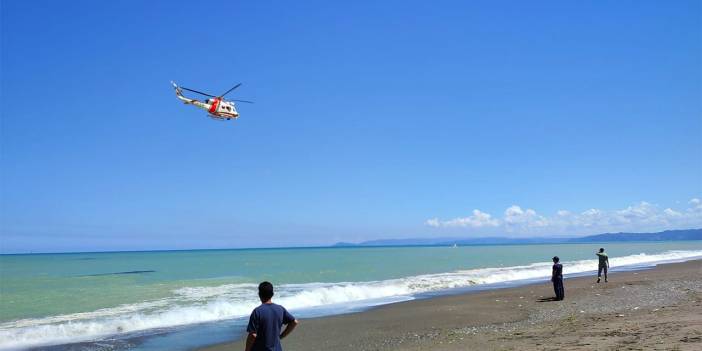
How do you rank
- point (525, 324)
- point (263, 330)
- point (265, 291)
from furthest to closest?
point (525, 324)
point (265, 291)
point (263, 330)

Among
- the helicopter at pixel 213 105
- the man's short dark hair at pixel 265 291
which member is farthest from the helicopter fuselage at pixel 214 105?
the man's short dark hair at pixel 265 291

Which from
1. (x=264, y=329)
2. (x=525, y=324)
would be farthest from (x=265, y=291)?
(x=525, y=324)

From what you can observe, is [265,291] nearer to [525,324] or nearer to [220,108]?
[525,324]

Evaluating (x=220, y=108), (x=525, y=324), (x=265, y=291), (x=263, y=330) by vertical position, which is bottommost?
(x=525, y=324)

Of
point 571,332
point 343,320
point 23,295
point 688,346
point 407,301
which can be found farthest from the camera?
point 23,295

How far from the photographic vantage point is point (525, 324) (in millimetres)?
13086

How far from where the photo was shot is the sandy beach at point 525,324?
9.77 metres

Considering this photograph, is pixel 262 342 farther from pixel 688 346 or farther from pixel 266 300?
pixel 688 346

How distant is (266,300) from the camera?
654cm

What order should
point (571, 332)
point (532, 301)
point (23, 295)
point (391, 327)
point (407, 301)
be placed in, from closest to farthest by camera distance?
1. point (571, 332)
2. point (391, 327)
3. point (532, 301)
4. point (407, 301)
5. point (23, 295)

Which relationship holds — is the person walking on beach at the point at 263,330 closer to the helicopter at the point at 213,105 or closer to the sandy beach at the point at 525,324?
the sandy beach at the point at 525,324

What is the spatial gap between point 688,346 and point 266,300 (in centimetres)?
667

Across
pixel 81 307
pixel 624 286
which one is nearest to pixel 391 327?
pixel 624 286

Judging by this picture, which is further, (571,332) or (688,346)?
(571,332)
